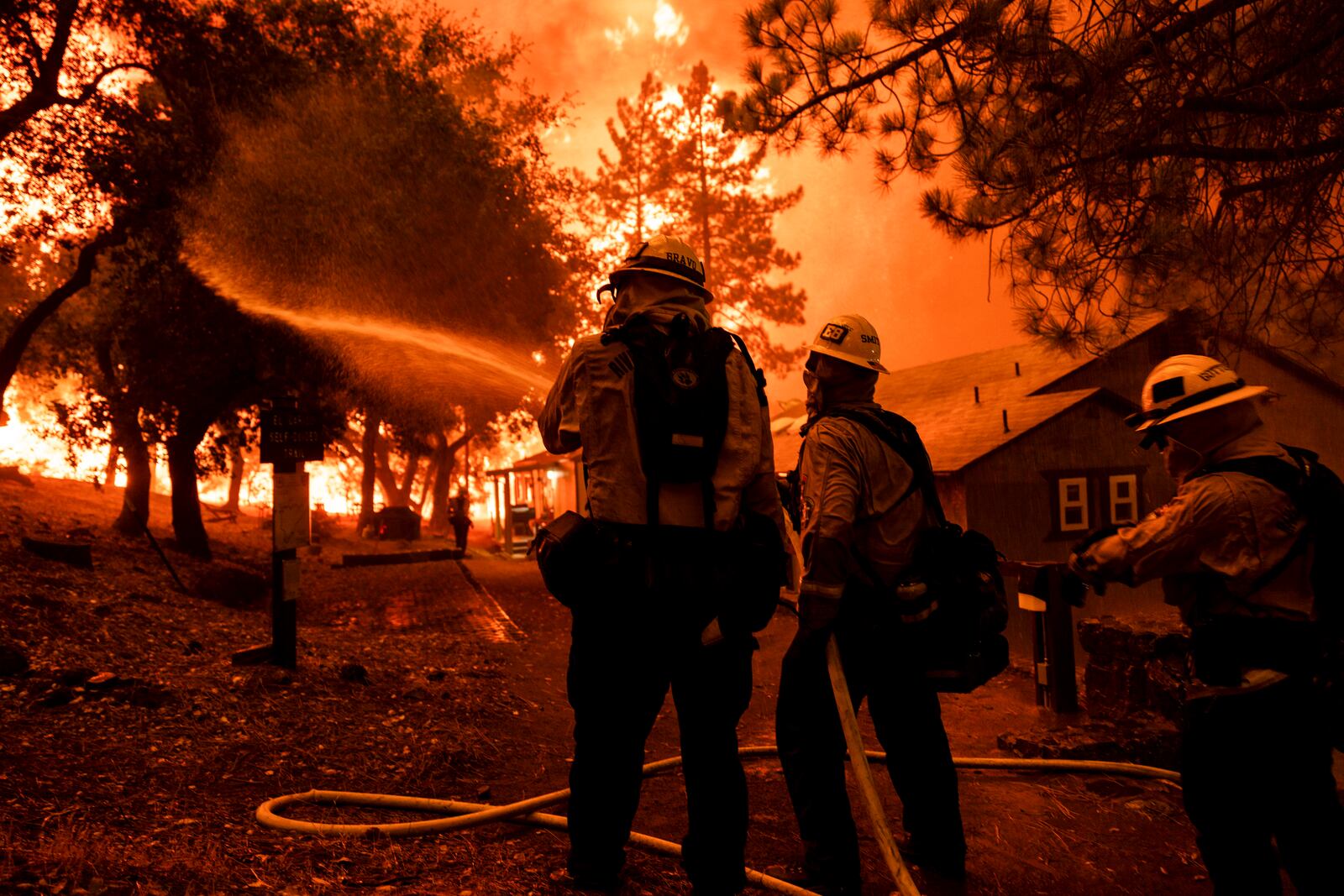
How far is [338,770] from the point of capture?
448 centimetres

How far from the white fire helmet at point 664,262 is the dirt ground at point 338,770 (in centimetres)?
223

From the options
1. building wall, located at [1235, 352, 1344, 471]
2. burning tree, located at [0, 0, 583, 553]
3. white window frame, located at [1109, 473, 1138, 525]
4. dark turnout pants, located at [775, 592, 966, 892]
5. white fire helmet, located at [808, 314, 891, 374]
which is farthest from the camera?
building wall, located at [1235, 352, 1344, 471]

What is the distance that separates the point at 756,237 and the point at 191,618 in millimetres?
28587

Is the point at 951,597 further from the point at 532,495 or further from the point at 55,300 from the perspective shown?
the point at 532,495

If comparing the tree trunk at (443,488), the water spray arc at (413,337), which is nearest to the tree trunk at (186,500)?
the water spray arc at (413,337)

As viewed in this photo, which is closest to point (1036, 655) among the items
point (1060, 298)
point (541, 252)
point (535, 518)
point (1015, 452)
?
point (1060, 298)

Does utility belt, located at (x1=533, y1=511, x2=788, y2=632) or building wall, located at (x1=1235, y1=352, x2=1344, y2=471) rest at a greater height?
building wall, located at (x1=1235, y1=352, x2=1344, y2=471)

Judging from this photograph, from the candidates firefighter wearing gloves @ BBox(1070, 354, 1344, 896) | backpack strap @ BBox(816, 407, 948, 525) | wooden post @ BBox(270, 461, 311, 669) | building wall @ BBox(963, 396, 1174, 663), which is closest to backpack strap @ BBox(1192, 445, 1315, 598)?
firefighter wearing gloves @ BBox(1070, 354, 1344, 896)

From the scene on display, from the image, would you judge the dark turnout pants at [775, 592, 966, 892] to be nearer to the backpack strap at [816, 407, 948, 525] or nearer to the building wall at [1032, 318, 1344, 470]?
the backpack strap at [816, 407, 948, 525]

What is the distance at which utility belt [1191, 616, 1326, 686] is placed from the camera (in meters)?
2.36

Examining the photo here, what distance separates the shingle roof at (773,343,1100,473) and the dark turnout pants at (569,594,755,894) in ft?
35.9

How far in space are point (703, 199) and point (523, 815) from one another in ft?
104

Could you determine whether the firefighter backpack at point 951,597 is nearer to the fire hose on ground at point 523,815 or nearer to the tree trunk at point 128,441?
the fire hose on ground at point 523,815

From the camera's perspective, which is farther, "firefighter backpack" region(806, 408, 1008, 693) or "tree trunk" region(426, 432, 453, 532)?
"tree trunk" region(426, 432, 453, 532)
